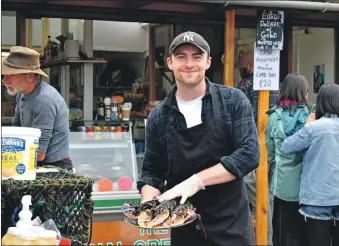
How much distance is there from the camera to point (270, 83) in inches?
221

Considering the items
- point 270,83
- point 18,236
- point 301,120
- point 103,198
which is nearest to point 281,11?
point 270,83

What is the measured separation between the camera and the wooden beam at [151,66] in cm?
746

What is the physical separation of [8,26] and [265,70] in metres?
2.84

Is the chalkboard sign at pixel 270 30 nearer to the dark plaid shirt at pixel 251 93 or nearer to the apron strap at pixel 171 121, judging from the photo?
the dark plaid shirt at pixel 251 93

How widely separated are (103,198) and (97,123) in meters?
0.89

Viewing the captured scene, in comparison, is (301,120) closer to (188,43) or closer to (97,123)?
(97,123)

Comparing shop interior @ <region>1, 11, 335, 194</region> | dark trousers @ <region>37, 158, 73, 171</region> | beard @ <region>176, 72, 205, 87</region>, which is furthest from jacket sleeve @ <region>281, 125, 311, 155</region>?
beard @ <region>176, 72, 205, 87</region>

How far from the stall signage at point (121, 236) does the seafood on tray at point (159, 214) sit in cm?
263

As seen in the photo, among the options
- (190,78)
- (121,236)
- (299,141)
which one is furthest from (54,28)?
(190,78)

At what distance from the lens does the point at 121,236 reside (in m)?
5.11

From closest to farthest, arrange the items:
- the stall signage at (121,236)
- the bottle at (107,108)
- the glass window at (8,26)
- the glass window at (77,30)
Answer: the stall signage at (121,236)
the glass window at (8,26)
the bottle at (107,108)
the glass window at (77,30)

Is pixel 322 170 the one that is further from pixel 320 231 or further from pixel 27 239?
pixel 27 239

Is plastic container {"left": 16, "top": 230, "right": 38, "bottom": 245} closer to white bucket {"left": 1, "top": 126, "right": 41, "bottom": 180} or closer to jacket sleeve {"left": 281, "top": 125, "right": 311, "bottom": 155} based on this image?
white bucket {"left": 1, "top": 126, "right": 41, "bottom": 180}

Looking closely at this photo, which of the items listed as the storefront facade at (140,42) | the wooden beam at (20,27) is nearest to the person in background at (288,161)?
the storefront facade at (140,42)
